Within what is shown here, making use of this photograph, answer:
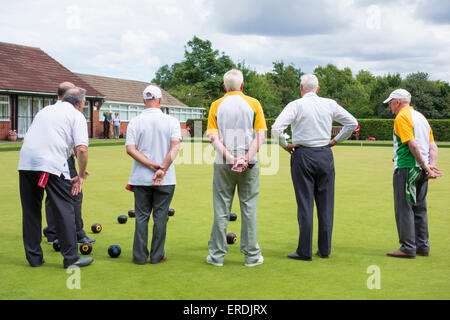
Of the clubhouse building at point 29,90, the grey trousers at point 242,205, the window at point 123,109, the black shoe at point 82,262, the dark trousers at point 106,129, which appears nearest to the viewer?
the black shoe at point 82,262

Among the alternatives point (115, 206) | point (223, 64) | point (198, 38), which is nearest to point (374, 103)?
point (223, 64)

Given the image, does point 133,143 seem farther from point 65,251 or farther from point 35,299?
point 35,299

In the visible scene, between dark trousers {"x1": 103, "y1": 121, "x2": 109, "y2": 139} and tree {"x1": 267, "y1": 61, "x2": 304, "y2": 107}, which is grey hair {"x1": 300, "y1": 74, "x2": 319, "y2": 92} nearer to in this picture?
dark trousers {"x1": 103, "y1": 121, "x2": 109, "y2": 139}

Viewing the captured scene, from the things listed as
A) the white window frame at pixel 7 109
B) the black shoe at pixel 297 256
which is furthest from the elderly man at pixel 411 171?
the white window frame at pixel 7 109

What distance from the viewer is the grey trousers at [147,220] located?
4965 mm

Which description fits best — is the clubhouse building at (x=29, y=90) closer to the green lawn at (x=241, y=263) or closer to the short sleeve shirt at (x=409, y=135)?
the green lawn at (x=241, y=263)

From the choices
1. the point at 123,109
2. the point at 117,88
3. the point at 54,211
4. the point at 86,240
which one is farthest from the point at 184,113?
the point at 54,211

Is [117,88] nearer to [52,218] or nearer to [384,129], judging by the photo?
[384,129]

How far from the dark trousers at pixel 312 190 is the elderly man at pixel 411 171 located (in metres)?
0.74

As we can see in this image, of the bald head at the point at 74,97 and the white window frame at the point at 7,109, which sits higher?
the white window frame at the point at 7,109

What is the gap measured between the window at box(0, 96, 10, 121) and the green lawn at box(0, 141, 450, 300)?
20991 millimetres

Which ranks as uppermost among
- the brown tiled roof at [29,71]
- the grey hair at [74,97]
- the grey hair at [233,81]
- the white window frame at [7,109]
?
the brown tiled roof at [29,71]

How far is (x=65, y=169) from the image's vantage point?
480cm

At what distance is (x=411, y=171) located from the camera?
516 cm
